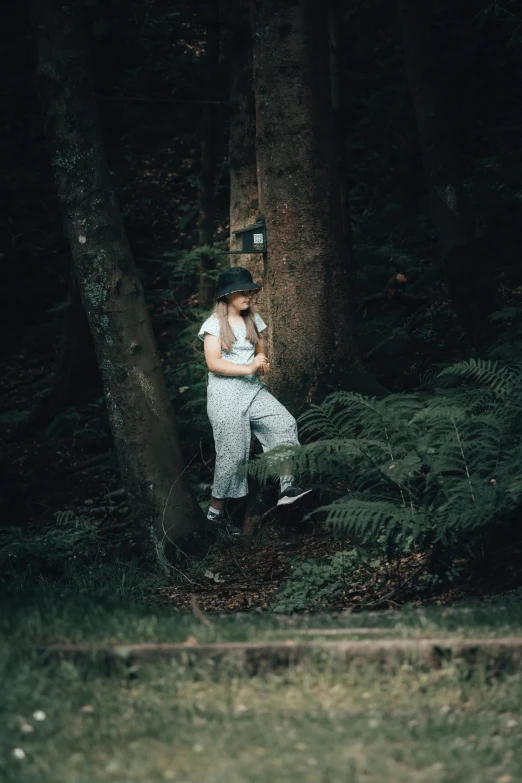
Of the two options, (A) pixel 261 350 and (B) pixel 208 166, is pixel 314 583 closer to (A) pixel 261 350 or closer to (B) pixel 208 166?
(A) pixel 261 350

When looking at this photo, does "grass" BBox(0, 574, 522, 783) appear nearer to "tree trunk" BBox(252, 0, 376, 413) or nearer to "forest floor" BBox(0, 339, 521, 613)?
"forest floor" BBox(0, 339, 521, 613)

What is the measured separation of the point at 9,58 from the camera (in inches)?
544

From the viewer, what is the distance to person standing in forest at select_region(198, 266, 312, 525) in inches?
320

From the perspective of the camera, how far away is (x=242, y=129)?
9.95 meters

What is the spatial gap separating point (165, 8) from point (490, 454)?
8874 mm

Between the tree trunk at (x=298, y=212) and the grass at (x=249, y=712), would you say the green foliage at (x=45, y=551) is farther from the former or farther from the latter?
the grass at (x=249, y=712)

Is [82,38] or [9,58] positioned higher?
[9,58]

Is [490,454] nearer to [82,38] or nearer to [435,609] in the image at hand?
[435,609]

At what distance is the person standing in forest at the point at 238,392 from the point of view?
8133mm

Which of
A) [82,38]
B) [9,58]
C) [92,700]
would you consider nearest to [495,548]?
[92,700]

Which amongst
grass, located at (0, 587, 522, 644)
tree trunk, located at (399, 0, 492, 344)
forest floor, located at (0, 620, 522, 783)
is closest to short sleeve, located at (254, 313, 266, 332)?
grass, located at (0, 587, 522, 644)

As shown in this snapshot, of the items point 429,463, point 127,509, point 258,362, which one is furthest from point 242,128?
point 429,463

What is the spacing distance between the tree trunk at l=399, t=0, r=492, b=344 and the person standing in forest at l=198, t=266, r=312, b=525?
12.4ft

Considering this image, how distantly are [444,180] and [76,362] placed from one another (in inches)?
247
